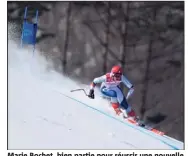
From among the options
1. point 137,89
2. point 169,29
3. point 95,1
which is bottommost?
point 137,89

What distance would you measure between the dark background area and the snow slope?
5.9 inches

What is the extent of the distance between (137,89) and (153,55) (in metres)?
0.35

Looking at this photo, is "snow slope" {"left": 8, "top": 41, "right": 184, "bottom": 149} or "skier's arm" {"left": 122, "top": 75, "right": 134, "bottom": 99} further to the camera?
"skier's arm" {"left": 122, "top": 75, "right": 134, "bottom": 99}

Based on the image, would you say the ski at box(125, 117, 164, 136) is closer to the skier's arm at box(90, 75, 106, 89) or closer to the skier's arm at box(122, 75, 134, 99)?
the skier's arm at box(122, 75, 134, 99)

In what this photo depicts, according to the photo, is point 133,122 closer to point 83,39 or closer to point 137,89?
point 137,89

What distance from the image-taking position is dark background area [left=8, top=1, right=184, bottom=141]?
412 centimetres

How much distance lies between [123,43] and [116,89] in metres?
0.43

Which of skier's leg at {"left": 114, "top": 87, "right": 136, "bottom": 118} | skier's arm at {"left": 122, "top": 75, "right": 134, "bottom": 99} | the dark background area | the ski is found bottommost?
the ski

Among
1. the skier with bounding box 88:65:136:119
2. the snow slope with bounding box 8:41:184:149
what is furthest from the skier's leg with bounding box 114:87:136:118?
the snow slope with bounding box 8:41:184:149

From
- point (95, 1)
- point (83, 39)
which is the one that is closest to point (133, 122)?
point (83, 39)

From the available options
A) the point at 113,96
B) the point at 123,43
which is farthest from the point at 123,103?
the point at 123,43

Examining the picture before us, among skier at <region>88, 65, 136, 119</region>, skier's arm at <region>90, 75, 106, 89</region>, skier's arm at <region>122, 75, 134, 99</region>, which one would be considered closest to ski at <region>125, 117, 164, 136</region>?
skier at <region>88, 65, 136, 119</region>

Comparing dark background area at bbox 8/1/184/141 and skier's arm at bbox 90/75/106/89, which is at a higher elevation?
dark background area at bbox 8/1/184/141

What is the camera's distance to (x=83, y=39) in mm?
4121
